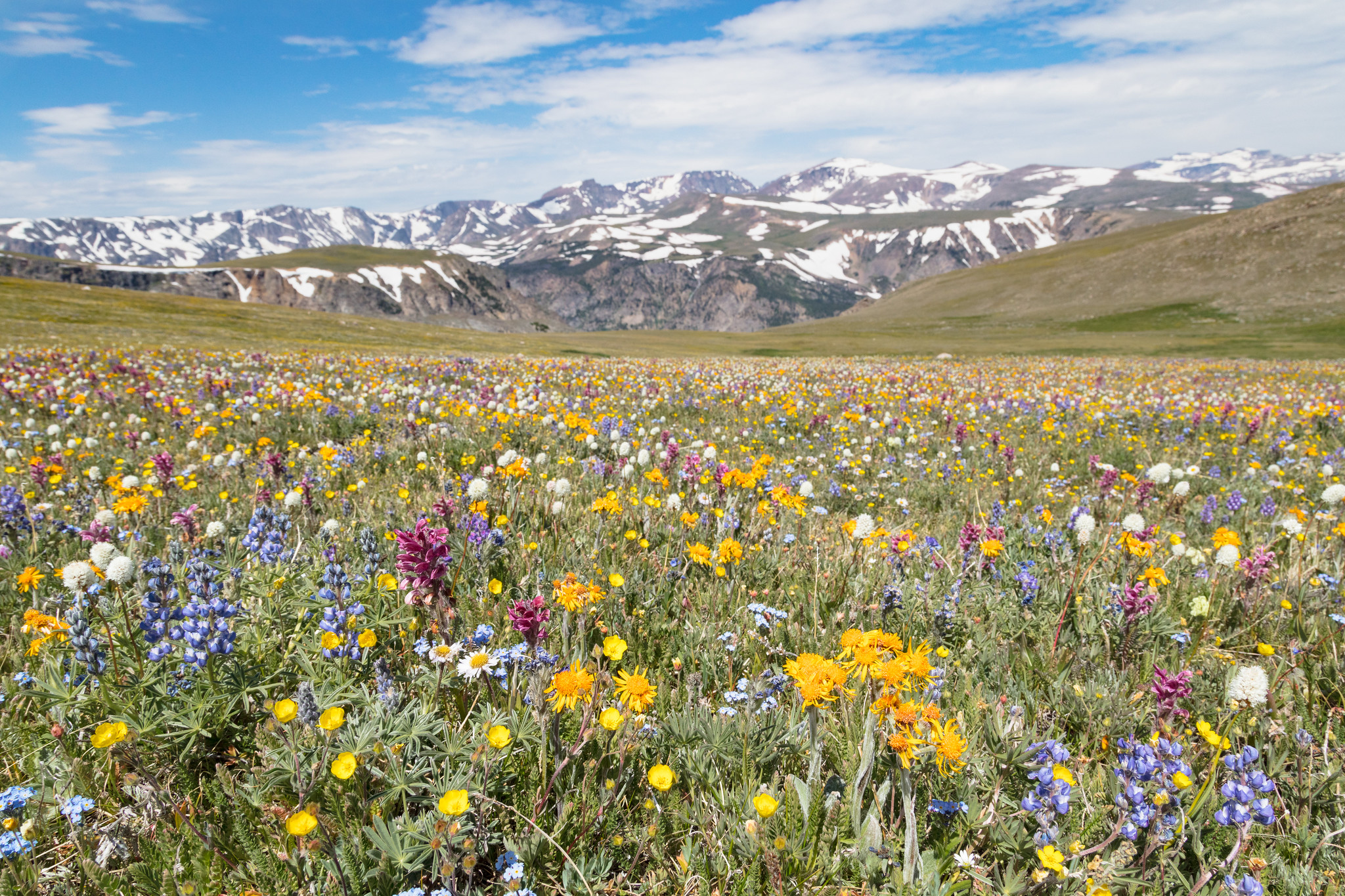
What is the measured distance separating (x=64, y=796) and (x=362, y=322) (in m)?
66.0

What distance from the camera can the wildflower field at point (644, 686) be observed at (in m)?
1.98

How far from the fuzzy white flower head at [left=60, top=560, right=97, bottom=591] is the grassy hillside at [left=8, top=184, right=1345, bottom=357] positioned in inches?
1073

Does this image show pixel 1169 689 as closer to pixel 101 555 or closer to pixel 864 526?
pixel 864 526

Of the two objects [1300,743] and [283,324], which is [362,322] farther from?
[1300,743]

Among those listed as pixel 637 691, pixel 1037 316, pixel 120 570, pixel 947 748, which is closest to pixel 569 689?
pixel 637 691

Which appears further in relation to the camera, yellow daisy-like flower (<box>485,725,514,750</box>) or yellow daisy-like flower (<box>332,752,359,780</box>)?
yellow daisy-like flower (<box>485,725,514,750</box>)

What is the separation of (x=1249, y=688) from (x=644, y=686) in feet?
8.50

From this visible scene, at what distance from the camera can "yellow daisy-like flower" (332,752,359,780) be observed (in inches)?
69.7

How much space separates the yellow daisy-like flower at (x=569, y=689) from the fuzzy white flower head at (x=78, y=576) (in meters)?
2.20

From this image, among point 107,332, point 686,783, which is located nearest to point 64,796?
point 686,783

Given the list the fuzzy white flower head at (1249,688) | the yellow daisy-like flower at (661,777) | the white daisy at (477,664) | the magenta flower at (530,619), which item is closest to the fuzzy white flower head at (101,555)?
the white daisy at (477,664)

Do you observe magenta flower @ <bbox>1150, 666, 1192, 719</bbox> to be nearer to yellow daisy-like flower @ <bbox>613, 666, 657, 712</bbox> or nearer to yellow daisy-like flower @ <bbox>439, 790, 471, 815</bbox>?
yellow daisy-like flower @ <bbox>613, 666, 657, 712</bbox>

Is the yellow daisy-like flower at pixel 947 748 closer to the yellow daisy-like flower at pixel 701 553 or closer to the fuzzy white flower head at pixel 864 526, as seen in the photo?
the yellow daisy-like flower at pixel 701 553

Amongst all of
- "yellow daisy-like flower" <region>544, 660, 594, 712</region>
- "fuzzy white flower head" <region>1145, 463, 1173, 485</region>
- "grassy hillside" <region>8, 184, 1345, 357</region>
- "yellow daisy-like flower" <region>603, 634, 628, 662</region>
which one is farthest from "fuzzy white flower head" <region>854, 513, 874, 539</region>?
"grassy hillside" <region>8, 184, 1345, 357</region>
